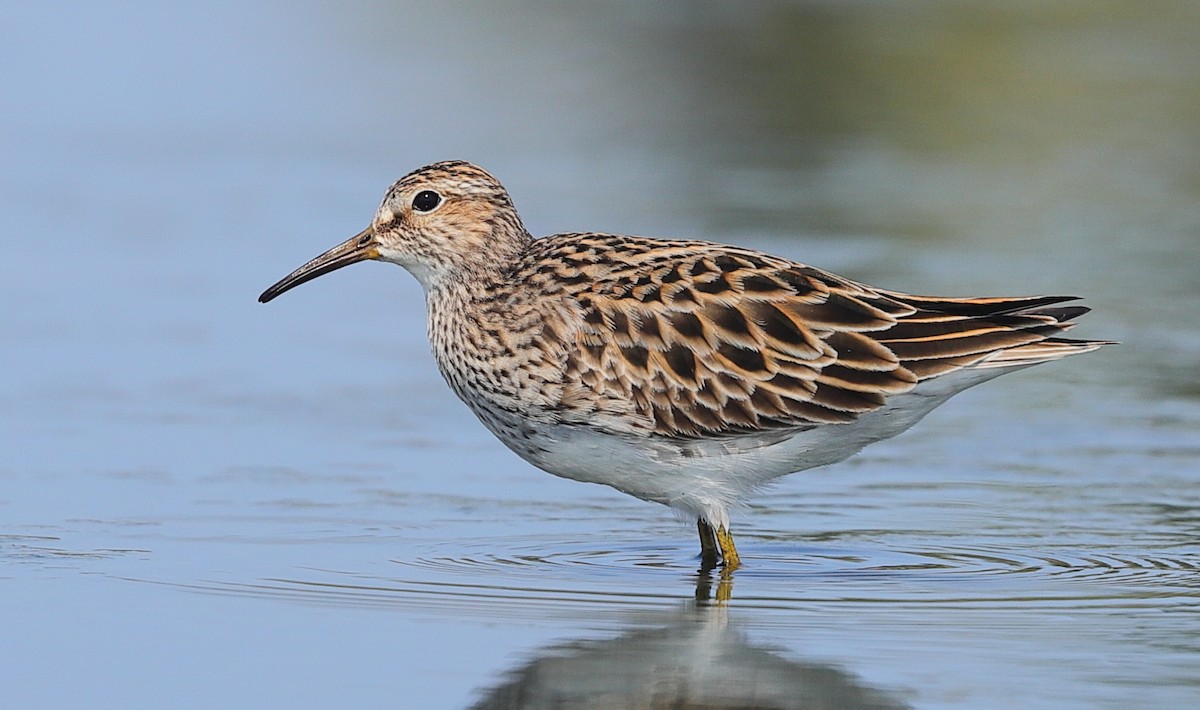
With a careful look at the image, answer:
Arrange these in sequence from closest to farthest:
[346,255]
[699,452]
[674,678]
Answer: [674,678] → [699,452] → [346,255]

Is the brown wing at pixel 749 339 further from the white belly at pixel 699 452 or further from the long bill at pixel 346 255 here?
the long bill at pixel 346 255

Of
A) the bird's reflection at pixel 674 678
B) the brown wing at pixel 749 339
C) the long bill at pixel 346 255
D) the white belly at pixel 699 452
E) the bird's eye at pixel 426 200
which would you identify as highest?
the bird's eye at pixel 426 200

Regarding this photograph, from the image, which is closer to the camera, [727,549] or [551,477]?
[727,549]

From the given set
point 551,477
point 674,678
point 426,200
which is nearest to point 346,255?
point 426,200

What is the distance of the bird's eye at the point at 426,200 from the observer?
10.7m

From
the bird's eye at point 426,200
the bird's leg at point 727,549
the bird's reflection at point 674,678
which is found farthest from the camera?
the bird's eye at point 426,200

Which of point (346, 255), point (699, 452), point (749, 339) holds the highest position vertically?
point (346, 255)

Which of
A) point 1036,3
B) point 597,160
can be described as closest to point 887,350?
point 597,160

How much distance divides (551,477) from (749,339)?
2041mm

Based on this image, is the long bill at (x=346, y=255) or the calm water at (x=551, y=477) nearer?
the calm water at (x=551, y=477)

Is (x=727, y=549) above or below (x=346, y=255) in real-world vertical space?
below

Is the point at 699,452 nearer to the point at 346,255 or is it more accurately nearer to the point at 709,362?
the point at 709,362

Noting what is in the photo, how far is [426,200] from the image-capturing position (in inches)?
422

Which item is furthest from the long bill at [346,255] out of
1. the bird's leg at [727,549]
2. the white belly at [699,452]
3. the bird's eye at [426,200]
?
the bird's leg at [727,549]
